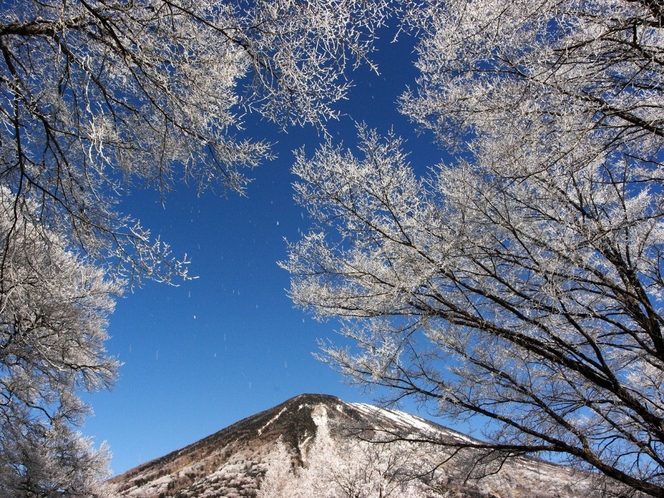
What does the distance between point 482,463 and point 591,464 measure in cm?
127

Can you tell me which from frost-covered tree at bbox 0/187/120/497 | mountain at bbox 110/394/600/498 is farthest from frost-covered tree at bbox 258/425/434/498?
frost-covered tree at bbox 0/187/120/497

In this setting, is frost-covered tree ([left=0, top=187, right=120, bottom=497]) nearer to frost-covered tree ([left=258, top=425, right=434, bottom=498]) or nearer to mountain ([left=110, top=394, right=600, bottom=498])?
mountain ([left=110, top=394, right=600, bottom=498])

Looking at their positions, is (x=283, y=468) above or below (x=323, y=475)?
above

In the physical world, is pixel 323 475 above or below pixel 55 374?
below

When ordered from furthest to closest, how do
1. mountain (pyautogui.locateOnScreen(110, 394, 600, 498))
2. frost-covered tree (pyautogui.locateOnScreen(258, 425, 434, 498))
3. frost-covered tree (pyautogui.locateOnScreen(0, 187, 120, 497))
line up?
mountain (pyautogui.locateOnScreen(110, 394, 600, 498)) < frost-covered tree (pyautogui.locateOnScreen(258, 425, 434, 498)) < frost-covered tree (pyautogui.locateOnScreen(0, 187, 120, 497))

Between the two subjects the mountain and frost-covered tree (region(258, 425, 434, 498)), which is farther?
the mountain

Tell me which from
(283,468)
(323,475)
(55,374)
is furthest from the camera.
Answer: (283,468)

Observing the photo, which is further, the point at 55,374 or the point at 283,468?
the point at 283,468

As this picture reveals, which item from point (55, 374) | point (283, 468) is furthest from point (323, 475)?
point (55, 374)

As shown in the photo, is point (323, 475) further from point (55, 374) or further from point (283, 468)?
point (55, 374)

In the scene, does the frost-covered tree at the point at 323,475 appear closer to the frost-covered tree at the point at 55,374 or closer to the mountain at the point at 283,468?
the mountain at the point at 283,468

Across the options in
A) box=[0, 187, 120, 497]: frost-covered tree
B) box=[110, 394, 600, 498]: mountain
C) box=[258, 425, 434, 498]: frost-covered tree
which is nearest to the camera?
box=[0, 187, 120, 497]: frost-covered tree

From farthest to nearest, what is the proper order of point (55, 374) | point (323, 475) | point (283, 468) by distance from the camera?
point (283, 468)
point (323, 475)
point (55, 374)

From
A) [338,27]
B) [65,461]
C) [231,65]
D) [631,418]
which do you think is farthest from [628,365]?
[65,461]
